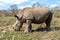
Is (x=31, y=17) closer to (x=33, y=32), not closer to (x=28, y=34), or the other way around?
(x=33, y=32)

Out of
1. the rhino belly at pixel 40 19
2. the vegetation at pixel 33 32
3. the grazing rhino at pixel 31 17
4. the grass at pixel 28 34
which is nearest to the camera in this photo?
the grass at pixel 28 34

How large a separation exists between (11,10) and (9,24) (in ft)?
10.2

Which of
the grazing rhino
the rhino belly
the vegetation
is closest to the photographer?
the vegetation

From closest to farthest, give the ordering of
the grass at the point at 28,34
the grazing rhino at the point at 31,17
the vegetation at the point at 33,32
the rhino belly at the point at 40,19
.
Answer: the grass at the point at 28,34, the vegetation at the point at 33,32, the grazing rhino at the point at 31,17, the rhino belly at the point at 40,19

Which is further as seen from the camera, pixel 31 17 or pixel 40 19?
pixel 40 19

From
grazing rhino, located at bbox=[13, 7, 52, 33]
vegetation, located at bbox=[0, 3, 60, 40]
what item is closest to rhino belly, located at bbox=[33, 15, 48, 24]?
grazing rhino, located at bbox=[13, 7, 52, 33]

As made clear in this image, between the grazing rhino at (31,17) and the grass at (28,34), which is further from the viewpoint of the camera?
the grazing rhino at (31,17)

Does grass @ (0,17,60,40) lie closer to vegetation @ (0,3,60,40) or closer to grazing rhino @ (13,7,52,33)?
vegetation @ (0,3,60,40)

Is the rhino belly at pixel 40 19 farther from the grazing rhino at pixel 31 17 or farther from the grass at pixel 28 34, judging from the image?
the grass at pixel 28 34

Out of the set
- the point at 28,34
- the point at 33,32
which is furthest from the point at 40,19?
the point at 28,34

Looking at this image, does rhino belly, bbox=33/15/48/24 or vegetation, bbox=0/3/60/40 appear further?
rhino belly, bbox=33/15/48/24

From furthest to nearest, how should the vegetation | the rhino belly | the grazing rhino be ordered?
the rhino belly → the grazing rhino → the vegetation

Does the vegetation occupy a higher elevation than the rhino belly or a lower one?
lower

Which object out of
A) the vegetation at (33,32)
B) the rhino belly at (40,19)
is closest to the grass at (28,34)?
the vegetation at (33,32)
